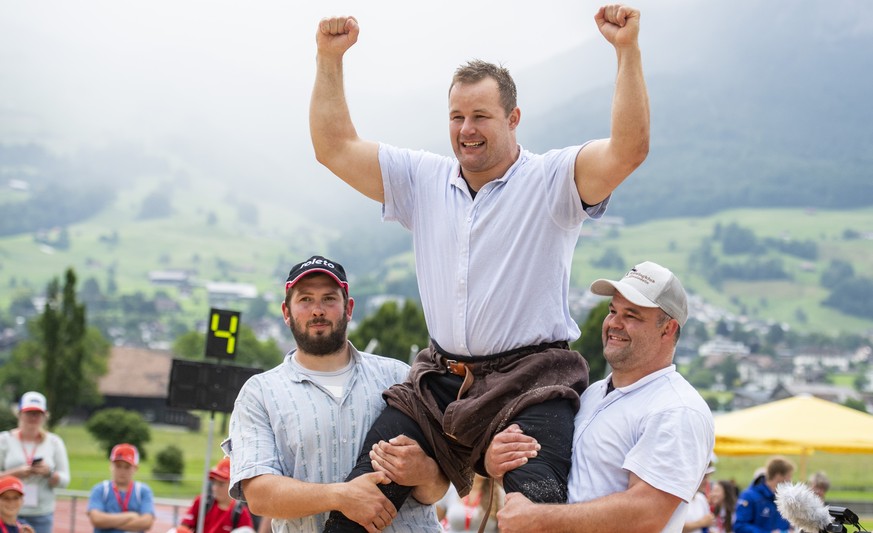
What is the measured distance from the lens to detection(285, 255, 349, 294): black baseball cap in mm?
4035

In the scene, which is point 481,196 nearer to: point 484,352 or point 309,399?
point 484,352

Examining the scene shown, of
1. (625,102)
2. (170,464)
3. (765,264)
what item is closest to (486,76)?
(625,102)

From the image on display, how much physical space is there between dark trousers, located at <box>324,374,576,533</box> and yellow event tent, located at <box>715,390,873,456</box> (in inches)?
381

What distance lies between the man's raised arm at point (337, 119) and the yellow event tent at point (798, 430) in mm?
9828

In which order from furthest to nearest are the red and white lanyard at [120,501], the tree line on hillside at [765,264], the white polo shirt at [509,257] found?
the tree line on hillside at [765,264]
the red and white lanyard at [120,501]
the white polo shirt at [509,257]

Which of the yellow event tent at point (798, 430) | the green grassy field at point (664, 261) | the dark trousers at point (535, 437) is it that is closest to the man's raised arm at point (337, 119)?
the dark trousers at point (535, 437)

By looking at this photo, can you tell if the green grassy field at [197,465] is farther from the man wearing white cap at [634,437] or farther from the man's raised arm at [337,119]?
the man wearing white cap at [634,437]

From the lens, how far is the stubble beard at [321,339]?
404 cm

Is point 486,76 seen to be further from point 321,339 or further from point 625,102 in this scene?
point 321,339

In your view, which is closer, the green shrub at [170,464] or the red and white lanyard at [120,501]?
the red and white lanyard at [120,501]

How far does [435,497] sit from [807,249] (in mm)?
180274

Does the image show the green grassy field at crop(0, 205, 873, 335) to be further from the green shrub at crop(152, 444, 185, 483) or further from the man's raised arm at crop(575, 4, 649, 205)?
the man's raised arm at crop(575, 4, 649, 205)

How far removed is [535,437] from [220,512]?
19.3 ft

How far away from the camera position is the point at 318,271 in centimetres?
404
